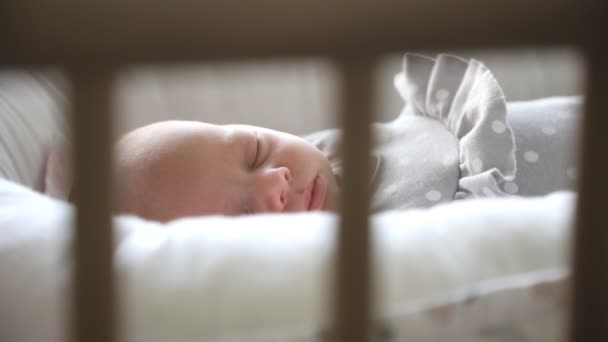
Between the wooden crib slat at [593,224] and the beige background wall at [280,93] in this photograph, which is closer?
the wooden crib slat at [593,224]

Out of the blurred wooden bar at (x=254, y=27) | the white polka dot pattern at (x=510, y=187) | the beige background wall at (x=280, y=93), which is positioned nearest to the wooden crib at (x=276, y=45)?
the blurred wooden bar at (x=254, y=27)

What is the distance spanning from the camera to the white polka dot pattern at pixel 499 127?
857 mm

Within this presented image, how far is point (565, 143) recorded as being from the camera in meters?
0.95

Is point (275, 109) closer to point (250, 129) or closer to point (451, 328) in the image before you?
point (250, 129)

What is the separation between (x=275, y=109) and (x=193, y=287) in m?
0.89

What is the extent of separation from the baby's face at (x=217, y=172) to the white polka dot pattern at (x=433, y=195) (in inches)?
4.7

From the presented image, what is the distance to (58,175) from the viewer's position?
874 mm

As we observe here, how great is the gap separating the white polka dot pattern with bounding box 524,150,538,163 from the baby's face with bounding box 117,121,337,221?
0.26 metres

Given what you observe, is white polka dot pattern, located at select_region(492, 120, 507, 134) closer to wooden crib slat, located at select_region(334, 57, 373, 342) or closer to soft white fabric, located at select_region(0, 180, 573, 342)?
soft white fabric, located at select_region(0, 180, 573, 342)

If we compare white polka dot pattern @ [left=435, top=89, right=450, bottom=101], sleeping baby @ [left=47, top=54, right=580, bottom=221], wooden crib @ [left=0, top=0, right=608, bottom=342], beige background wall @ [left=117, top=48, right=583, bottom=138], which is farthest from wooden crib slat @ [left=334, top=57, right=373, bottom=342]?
beige background wall @ [left=117, top=48, right=583, bottom=138]

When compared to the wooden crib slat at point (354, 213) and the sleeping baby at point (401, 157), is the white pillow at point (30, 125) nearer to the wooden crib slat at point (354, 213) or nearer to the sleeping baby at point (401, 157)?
the sleeping baby at point (401, 157)

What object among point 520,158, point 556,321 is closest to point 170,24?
point 556,321

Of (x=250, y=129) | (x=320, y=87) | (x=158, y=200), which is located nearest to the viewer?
(x=158, y=200)

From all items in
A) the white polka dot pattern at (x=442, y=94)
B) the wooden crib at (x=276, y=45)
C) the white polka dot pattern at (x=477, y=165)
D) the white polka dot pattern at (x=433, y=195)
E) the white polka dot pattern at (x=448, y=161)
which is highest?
the wooden crib at (x=276, y=45)
